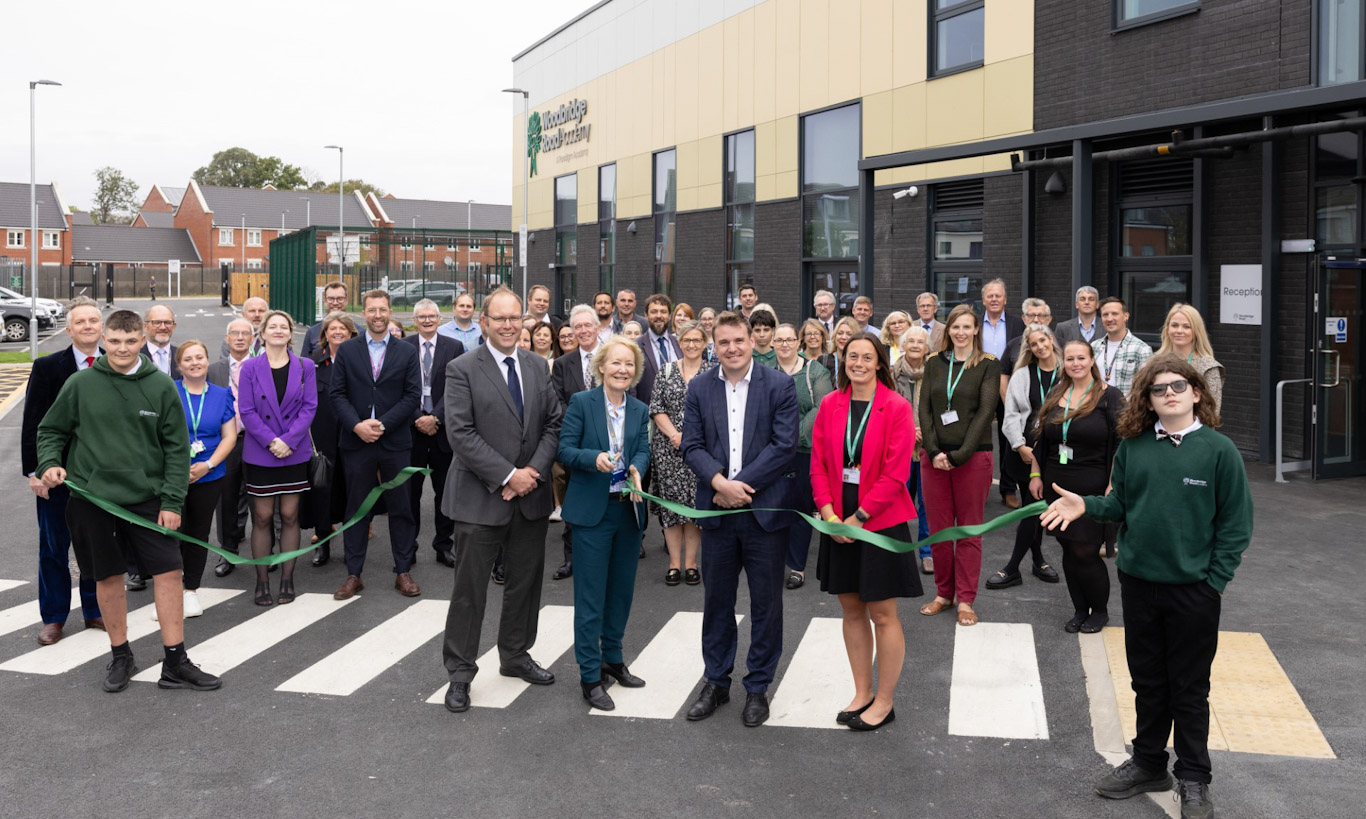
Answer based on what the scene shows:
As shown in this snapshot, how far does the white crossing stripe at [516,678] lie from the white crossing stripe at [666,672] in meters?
0.52

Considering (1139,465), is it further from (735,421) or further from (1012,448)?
(1012,448)

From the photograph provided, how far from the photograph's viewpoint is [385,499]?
879 centimetres

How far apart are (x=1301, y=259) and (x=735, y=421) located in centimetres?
909

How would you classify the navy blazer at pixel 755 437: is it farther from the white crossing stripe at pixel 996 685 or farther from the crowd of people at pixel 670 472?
the white crossing stripe at pixel 996 685

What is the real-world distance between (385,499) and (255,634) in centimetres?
149

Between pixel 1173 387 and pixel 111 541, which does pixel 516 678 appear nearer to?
pixel 111 541

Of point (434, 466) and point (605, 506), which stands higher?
point (605, 506)

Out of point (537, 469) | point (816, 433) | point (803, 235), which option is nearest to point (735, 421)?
point (816, 433)

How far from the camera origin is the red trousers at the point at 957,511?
773cm

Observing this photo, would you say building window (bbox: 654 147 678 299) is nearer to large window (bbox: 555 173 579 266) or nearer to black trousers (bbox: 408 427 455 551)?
large window (bbox: 555 173 579 266)

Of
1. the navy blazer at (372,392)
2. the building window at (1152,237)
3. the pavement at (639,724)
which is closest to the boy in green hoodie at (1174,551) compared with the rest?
the pavement at (639,724)

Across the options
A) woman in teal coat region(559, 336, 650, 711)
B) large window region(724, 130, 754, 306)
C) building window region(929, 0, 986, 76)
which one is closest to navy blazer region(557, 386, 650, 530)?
woman in teal coat region(559, 336, 650, 711)

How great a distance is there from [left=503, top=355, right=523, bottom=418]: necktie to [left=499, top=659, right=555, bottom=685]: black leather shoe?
143 cm

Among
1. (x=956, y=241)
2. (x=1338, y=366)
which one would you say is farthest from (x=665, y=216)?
(x=1338, y=366)
